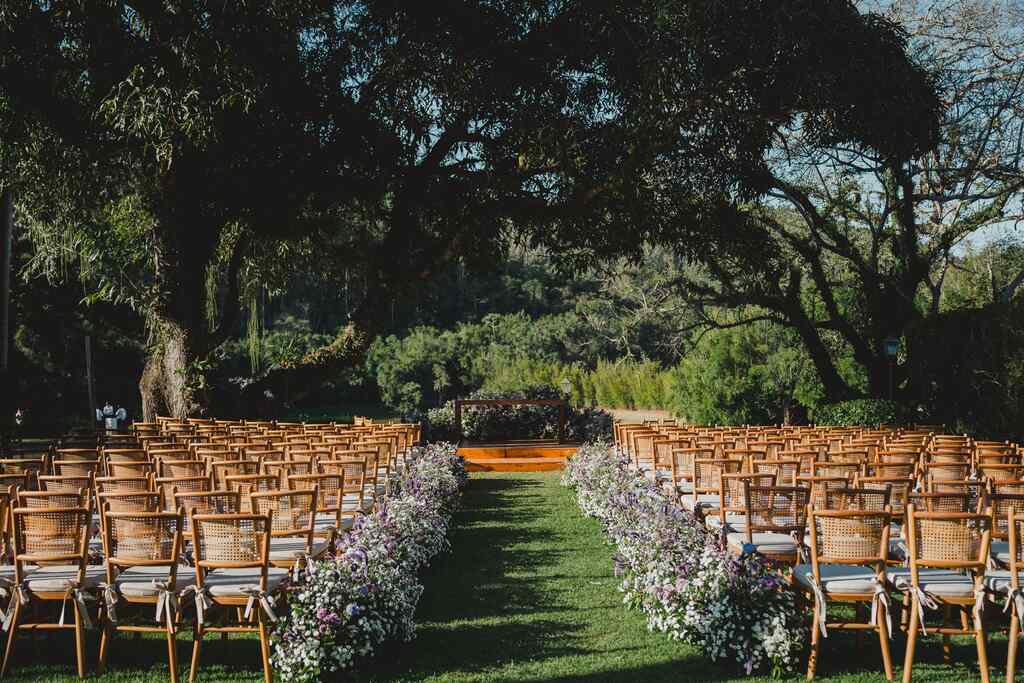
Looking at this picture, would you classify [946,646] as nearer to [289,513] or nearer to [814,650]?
[814,650]

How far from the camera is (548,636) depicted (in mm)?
6727

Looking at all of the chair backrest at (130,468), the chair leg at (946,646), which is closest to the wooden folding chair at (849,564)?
the chair leg at (946,646)

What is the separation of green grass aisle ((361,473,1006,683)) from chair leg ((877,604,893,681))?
0.13 meters

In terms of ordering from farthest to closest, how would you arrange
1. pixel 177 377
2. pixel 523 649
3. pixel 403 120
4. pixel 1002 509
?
pixel 177 377 → pixel 403 120 → pixel 1002 509 → pixel 523 649

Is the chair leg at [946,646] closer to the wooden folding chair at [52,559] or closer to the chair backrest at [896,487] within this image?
the chair backrest at [896,487]

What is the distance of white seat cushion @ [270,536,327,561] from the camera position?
22.3 ft

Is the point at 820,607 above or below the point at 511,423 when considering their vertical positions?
below

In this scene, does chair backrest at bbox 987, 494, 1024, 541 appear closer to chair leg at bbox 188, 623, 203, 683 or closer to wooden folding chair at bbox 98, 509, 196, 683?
chair leg at bbox 188, 623, 203, 683

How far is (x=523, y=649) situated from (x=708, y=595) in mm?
1217

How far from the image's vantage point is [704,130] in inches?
741

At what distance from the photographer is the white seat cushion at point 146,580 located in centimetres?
598

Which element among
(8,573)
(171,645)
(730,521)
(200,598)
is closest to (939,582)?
(730,521)

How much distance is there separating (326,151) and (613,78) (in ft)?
17.6

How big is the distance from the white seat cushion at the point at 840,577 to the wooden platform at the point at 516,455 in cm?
1359
